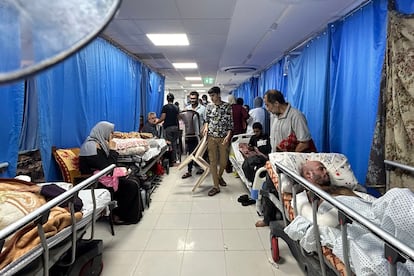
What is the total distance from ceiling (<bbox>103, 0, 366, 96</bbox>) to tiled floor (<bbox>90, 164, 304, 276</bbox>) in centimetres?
193

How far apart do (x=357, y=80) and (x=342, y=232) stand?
78.0 inches

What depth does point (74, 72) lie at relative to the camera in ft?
9.60

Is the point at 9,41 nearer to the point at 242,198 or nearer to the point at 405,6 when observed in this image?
the point at 405,6

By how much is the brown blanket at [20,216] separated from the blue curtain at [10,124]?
38cm

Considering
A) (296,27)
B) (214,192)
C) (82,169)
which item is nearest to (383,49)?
(296,27)

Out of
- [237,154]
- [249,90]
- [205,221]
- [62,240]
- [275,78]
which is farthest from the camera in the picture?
[249,90]

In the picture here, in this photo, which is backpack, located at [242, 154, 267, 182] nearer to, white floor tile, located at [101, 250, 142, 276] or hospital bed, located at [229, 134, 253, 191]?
hospital bed, located at [229, 134, 253, 191]

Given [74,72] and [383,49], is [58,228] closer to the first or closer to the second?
[74,72]

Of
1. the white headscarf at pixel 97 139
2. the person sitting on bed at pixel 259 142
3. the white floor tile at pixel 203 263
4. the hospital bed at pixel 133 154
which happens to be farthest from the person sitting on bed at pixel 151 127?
the white floor tile at pixel 203 263

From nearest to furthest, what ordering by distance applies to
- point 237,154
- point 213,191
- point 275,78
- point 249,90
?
point 213,191, point 237,154, point 275,78, point 249,90

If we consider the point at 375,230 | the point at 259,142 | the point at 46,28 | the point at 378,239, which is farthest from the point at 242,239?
the point at 46,28

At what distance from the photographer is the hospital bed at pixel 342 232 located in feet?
3.36

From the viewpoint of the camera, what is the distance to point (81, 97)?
3062 millimetres

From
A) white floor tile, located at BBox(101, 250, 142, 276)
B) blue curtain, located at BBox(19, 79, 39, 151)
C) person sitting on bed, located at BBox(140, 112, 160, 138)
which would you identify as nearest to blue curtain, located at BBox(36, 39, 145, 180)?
blue curtain, located at BBox(19, 79, 39, 151)
